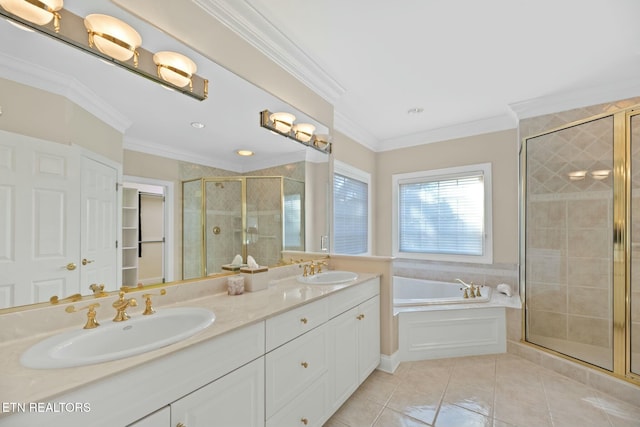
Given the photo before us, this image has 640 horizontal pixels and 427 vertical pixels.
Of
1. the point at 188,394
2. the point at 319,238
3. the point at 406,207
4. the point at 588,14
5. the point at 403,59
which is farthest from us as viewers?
the point at 406,207

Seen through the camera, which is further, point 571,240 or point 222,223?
point 571,240

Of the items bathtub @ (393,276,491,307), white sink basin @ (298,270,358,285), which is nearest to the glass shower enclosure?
white sink basin @ (298,270,358,285)

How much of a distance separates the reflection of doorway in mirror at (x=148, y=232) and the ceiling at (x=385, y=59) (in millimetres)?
192

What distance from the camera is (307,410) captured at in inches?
57.8

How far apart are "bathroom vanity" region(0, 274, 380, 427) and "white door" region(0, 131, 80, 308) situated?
0.20 m

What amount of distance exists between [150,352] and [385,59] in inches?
90.7

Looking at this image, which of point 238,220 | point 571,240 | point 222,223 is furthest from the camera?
point 571,240

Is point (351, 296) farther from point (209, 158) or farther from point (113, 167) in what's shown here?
point (113, 167)

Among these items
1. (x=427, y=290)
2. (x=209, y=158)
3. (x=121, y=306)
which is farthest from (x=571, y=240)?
(x=121, y=306)

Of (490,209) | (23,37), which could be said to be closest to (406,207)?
(490,209)

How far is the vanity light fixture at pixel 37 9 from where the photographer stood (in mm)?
954

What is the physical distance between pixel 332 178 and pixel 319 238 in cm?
63

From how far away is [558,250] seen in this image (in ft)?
8.71

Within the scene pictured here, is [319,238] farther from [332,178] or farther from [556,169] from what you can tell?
[556,169]
